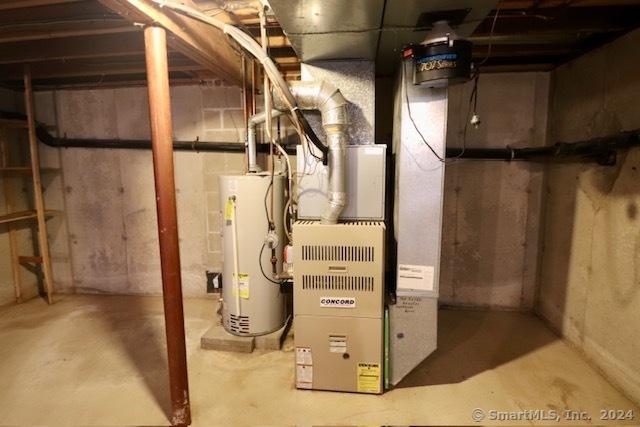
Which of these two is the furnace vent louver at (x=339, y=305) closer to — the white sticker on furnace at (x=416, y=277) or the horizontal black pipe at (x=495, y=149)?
the white sticker on furnace at (x=416, y=277)

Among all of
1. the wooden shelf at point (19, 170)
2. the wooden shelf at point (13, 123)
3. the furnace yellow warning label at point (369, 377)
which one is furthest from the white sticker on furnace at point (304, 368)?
the wooden shelf at point (13, 123)

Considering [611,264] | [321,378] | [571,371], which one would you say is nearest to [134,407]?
[321,378]

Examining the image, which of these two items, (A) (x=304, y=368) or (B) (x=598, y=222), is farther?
(B) (x=598, y=222)

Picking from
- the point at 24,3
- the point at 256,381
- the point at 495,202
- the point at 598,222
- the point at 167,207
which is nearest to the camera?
the point at 167,207

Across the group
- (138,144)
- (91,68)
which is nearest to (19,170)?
(138,144)

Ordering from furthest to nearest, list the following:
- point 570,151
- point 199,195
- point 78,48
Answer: point 199,195 → point 78,48 → point 570,151

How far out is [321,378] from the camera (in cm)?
206

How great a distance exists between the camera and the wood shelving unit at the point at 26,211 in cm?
310

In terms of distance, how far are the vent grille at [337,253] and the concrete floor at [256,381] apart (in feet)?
2.71

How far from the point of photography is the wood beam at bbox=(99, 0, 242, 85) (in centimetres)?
146

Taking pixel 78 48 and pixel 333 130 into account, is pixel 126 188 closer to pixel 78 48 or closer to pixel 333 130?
pixel 78 48

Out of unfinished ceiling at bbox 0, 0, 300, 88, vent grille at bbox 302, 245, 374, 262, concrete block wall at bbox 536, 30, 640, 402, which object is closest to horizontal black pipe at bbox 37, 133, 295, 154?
unfinished ceiling at bbox 0, 0, 300, 88

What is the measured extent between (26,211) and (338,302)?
135 inches

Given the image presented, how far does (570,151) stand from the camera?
94.3 inches
